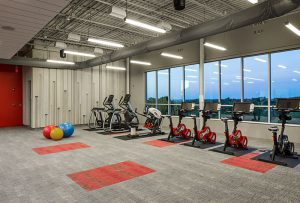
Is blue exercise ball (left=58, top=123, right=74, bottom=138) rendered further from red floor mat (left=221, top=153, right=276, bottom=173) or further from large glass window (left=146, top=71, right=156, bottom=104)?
red floor mat (left=221, top=153, right=276, bottom=173)

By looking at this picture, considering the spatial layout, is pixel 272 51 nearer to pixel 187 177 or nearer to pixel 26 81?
pixel 187 177

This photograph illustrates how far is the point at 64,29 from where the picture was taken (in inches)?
371

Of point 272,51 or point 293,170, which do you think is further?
point 272,51

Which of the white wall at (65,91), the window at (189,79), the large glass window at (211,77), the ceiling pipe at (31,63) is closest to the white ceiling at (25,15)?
the ceiling pipe at (31,63)

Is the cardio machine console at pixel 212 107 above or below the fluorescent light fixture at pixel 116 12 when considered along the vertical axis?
below

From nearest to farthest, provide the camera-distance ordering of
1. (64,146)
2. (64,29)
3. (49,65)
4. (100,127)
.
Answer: (64,146) < (64,29) < (49,65) < (100,127)

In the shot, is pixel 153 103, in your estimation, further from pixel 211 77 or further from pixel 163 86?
pixel 211 77

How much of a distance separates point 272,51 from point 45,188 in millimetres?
7848

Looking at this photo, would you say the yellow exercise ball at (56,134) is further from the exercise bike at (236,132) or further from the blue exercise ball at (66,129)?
the exercise bike at (236,132)

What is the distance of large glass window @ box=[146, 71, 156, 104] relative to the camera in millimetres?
12459

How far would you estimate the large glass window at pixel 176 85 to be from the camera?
1091 cm

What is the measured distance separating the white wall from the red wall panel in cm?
55

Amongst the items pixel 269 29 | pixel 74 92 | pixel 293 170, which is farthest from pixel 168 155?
pixel 74 92

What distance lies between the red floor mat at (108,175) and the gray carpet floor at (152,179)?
5.8 inches
